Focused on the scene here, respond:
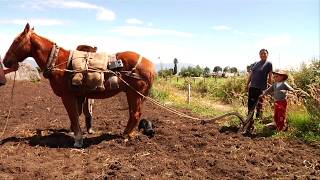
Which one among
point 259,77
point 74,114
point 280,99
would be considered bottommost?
point 74,114

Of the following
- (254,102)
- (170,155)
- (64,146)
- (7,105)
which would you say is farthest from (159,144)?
(7,105)

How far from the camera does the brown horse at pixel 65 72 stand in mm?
7668

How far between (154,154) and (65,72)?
6.95 ft

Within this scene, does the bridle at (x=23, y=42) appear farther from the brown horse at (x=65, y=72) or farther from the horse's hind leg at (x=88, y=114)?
the horse's hind leg at (x=88, y=114)

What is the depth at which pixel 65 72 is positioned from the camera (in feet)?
25.2

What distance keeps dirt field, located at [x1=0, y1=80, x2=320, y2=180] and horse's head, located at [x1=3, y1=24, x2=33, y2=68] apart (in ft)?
4.78

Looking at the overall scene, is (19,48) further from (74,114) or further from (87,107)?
(87,107)

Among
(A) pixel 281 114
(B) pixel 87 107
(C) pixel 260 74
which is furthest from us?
(C) pixel 260 74

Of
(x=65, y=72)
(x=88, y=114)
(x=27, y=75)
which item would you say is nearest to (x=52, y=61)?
(x=65, y=72)

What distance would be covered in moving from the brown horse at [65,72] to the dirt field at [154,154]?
1.68 ft

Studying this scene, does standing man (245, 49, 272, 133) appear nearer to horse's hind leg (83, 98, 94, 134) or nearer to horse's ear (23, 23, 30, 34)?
horse's hind leg (83, 98, 94, 134)

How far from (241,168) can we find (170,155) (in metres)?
1.32

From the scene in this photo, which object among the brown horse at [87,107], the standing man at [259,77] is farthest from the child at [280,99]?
the brown horse at [87,107]

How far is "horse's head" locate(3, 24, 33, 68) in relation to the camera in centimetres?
765
